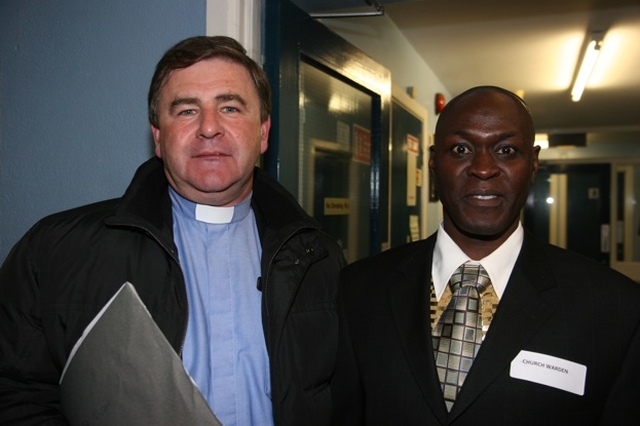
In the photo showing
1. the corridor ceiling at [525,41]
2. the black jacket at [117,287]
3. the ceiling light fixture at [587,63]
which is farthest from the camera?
the ceiling light fixture at [587,63]

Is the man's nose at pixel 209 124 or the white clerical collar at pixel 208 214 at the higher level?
the man's nose at pixel 209 124

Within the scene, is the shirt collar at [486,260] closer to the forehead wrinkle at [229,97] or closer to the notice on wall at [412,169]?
the forehead wrinkle at [229,97]

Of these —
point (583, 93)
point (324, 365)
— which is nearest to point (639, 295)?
point (324, 365)

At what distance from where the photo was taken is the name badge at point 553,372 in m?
1.12

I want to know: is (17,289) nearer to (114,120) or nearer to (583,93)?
(114,120)

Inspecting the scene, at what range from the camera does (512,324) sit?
46.2 inches

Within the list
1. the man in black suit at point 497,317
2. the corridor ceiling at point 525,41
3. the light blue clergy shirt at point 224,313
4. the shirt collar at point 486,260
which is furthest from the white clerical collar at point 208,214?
the corridor ceiling at point 525,41

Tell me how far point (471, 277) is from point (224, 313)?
24.0 inches

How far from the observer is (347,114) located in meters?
2.61

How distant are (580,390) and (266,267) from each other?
2.51 feet

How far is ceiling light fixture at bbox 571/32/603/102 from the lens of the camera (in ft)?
12.8

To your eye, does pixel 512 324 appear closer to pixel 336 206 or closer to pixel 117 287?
pixel 117 287

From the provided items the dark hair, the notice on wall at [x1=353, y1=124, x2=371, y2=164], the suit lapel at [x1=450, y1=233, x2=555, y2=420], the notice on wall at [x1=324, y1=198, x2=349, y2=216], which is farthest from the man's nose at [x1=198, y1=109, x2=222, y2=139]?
the notice on wall at [x1=353, y1=124, x2=371, y2=164]

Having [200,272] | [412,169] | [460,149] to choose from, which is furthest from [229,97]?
[412,169]
